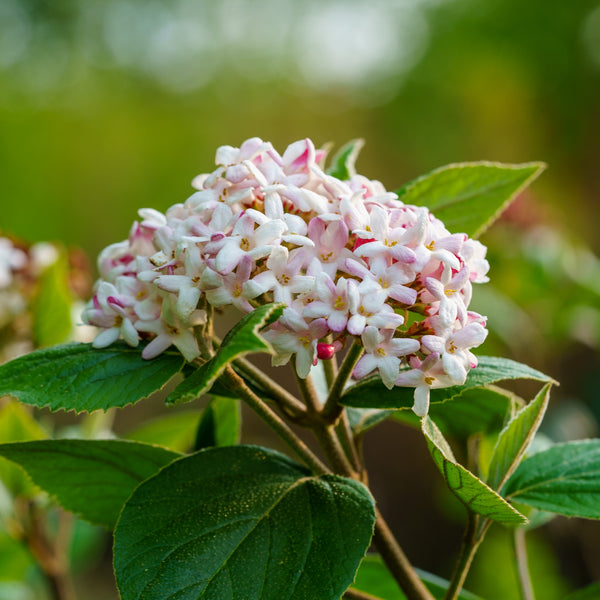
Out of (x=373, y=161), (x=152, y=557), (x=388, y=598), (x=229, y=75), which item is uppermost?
(x=229, y=75)

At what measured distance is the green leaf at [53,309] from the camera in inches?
33.6

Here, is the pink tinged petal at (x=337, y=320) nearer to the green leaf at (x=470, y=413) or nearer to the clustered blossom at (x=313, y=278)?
the clustered blossom at (x=313, y=278)

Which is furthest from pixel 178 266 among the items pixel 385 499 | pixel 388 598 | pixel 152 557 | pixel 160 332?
pixel 385 499

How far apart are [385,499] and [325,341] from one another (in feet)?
9.53

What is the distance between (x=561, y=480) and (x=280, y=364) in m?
0.24

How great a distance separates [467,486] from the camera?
39 cm

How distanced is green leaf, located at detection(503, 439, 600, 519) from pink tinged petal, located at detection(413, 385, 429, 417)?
0.15 m

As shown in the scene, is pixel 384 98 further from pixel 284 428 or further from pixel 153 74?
pixel 284 428

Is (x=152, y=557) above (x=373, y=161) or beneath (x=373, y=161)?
beneath

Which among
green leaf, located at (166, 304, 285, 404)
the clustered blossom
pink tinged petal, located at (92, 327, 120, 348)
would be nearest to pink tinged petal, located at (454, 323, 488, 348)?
the clustered blossom

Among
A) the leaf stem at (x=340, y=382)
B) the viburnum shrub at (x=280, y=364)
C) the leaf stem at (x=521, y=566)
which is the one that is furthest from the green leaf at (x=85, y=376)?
the leaf stem at (x=521, y=566)

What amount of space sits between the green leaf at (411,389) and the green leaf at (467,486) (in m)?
0.02

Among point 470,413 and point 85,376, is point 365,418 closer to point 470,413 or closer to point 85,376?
point 470,413

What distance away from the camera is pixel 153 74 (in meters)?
4.57
